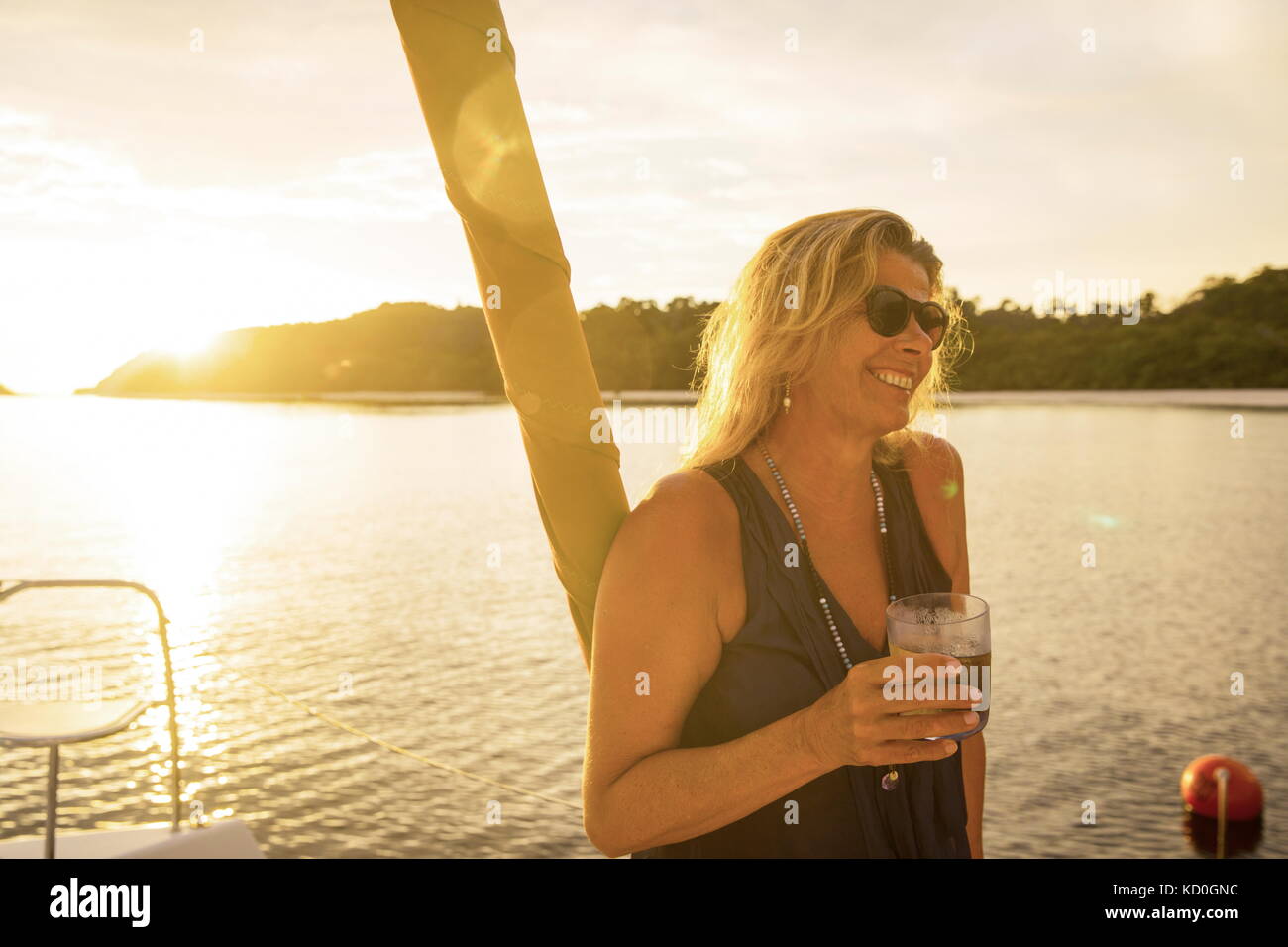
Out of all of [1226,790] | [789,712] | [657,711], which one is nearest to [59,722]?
[657,711]

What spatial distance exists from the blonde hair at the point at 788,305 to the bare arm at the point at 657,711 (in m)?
0.34

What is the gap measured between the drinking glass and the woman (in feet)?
0.23

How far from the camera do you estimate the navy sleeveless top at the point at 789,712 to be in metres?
1.73

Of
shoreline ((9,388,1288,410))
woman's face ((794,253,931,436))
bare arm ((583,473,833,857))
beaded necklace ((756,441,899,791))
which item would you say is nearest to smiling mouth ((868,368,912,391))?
woman's face ((794,253,931,436))

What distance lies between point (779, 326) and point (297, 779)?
7.63 meters

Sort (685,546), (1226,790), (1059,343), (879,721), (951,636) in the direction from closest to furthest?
1. (879,721)
2. (951,636)
3. (685,546)
4. (1226,790)
5. (1059,343)

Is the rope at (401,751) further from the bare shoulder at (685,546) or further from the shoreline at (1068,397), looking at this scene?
the shoreline at (1068,397)

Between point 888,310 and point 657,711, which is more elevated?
point 888,310

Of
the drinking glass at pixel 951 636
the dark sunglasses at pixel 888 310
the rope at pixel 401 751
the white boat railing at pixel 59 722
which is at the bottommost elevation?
the rope at pixel 401 751

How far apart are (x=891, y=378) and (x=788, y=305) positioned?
24 centimetres

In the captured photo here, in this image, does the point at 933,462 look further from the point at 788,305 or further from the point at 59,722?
the point at 59,722

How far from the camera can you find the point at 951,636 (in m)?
1.59

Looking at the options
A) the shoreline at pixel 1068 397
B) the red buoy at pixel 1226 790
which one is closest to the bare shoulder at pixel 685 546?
the red buoy at pixel 1226 790

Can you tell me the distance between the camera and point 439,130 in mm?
1452
